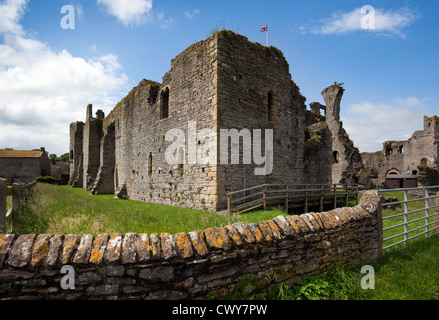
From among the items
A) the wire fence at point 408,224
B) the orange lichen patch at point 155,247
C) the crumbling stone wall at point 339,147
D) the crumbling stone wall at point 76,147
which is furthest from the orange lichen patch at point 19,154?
the wire fence at point 408,224

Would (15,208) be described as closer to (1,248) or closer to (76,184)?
(1,248)

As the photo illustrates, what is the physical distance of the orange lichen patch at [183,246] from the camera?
8.55 feet

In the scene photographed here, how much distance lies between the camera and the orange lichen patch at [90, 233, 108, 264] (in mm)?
2361

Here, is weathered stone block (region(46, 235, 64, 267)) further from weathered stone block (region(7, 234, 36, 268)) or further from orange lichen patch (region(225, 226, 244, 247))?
orange lichen patch (region(225, 226, 244, 247))

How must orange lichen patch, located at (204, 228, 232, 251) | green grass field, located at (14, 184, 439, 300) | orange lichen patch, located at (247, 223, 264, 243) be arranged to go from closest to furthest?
orange lichen patch, located at (204, 228, 232, 251)
orange lichen patch, located at (247, 223, 264, 243)
green grass field, located at (14, 184, 439, 300)

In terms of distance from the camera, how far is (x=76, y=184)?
30.8m

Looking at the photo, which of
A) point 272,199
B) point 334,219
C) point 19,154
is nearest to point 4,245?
point 334,219

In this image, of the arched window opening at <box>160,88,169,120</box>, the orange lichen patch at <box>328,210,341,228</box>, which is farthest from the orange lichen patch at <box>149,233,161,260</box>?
the arched window opening at <box>160,88,169,120</box>

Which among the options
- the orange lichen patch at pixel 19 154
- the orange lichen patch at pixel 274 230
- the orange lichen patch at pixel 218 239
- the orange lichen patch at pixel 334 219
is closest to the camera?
the orange lichen patch at pixel 218 239

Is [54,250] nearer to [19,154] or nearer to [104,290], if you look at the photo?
[104,290]

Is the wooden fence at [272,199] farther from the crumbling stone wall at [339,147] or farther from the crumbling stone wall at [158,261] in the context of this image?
the crumbling stone wall at [339,147]

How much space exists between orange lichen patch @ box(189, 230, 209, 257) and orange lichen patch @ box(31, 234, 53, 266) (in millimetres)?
1433

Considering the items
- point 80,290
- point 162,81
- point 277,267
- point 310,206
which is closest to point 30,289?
point 80,290

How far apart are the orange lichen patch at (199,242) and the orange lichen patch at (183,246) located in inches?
2.8
